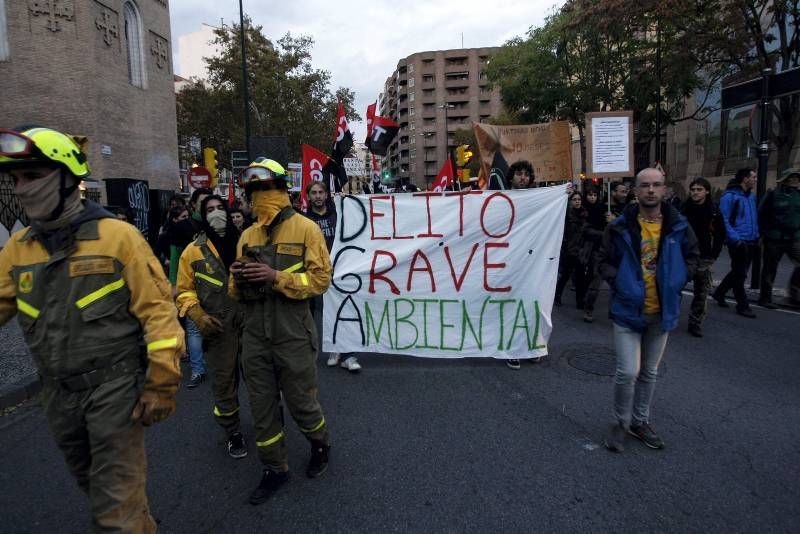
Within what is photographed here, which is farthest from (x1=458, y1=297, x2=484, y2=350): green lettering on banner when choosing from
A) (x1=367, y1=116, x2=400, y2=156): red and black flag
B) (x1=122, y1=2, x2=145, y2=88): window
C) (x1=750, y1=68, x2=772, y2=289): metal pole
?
(x1=122, y1=2, x2=145, y2=88): window

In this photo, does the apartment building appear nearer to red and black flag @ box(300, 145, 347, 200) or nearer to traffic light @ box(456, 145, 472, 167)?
traffic light @ box(456, 145, 472, 167)

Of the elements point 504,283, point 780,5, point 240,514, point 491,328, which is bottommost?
point 240,514

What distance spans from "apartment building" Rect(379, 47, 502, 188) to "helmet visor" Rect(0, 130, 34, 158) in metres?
81.2

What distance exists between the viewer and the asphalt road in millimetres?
2730

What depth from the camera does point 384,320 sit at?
205 inches

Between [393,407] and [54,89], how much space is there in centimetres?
2241

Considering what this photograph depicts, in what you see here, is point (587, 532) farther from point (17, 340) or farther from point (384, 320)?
point (17, 340)

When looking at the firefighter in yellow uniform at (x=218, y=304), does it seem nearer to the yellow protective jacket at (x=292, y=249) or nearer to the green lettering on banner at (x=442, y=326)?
the yellow protective jacket at (x=292, y=249)

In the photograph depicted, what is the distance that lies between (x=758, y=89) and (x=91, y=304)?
32.1ft

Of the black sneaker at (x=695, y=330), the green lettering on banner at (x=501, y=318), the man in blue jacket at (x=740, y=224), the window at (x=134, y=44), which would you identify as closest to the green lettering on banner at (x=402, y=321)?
the green lettering on banner at (x=501, y=318)

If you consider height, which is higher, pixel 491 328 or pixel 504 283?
pixel 504 283

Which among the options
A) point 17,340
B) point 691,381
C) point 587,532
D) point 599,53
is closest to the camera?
point 587,532

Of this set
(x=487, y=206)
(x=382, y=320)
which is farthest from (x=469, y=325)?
(x=487, y=206)

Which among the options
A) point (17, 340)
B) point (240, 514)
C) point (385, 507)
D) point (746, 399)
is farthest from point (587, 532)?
point (17, 340)
